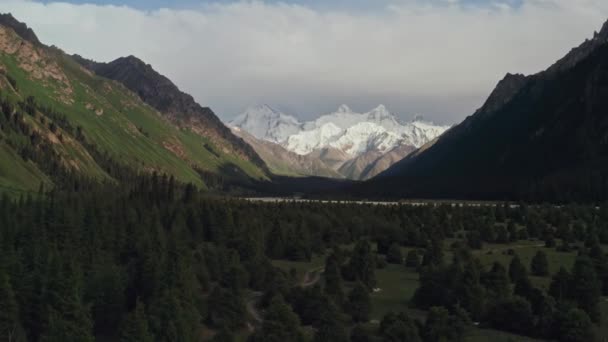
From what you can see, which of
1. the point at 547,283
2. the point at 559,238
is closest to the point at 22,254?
the point at 547,283

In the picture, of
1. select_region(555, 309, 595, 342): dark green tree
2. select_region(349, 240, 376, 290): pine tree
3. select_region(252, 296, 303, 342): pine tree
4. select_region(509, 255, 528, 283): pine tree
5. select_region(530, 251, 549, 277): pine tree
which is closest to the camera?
select_region(555, 309, 595, 342): dark green tree

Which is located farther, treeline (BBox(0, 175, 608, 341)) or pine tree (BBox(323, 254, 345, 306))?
pine tree (BBox(323, 254, 345, 306))

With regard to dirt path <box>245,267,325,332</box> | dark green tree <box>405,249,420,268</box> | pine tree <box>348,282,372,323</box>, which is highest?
dark green tree <box>405,249,420,268</box>

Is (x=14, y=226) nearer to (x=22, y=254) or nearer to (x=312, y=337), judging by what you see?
(x=22, y=254)

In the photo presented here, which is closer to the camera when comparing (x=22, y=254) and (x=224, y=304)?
(x=224, y=304)

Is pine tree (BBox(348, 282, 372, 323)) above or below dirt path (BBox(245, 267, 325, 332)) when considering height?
above

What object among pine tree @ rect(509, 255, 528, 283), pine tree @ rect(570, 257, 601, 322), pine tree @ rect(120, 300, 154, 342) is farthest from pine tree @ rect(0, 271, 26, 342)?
pine tree @ rect(509, 255, 528, 283)

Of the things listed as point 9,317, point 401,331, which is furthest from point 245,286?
point 401,331

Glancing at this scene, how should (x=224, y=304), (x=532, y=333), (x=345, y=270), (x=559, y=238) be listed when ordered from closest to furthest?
1. (x=532, y=333)
2. (x=224, y=304)
3. (x=345, y=270)
4. (x=559, y=238)

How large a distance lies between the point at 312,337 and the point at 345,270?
41617 mm

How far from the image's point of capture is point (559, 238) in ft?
517

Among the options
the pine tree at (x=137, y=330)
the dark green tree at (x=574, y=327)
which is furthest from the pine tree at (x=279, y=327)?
the dark green tree at (x=574, y=327)

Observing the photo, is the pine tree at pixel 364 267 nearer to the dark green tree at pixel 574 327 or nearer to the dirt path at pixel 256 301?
the dirt path at pixel 256 301

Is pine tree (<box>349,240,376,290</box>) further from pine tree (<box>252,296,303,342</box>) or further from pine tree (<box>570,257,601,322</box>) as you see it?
pine tree (<box>252,296,303,342</box>)
